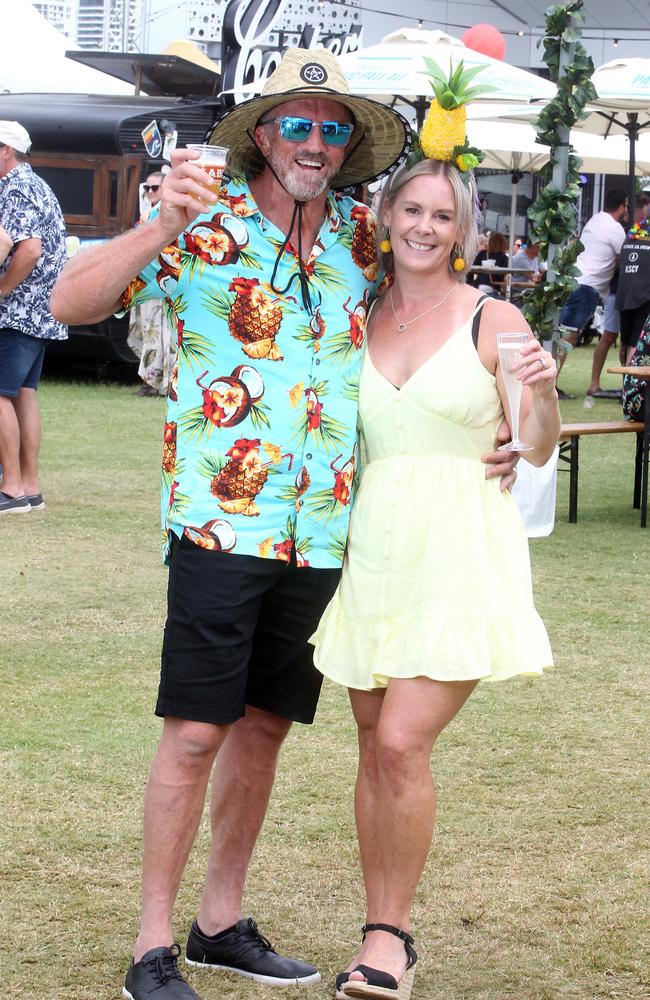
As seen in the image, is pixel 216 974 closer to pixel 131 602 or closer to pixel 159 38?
pixel 131 602

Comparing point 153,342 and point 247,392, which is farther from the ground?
point 247,392

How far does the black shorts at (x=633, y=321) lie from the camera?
1293 cm

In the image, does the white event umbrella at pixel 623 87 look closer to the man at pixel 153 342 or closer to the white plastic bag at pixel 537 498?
the man at pixel 153 342

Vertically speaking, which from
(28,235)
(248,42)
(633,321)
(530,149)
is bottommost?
(633,321)

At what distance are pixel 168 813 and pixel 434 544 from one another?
0.79 meters

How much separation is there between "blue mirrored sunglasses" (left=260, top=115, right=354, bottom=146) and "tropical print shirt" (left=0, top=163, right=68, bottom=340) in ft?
17.0

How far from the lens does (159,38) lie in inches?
1281

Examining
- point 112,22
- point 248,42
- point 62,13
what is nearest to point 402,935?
point 248,42

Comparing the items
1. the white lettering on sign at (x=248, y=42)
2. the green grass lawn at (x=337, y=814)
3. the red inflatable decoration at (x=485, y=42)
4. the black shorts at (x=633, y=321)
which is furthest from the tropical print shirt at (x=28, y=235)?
the red inflatable decoration at (x=485, y=42)

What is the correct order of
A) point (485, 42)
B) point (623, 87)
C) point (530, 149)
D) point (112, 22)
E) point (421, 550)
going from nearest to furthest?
1. point (421, 550)
2. point (623, 87)
3. point (530, 149)
4. point (485, 42)
5. point (112, 22)

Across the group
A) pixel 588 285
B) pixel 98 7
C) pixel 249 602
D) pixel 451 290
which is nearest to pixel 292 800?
pixel 249 602

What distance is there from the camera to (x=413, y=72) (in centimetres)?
1245

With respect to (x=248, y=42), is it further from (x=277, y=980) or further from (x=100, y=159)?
(x=277, y=980)

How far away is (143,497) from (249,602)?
19.8 feet
